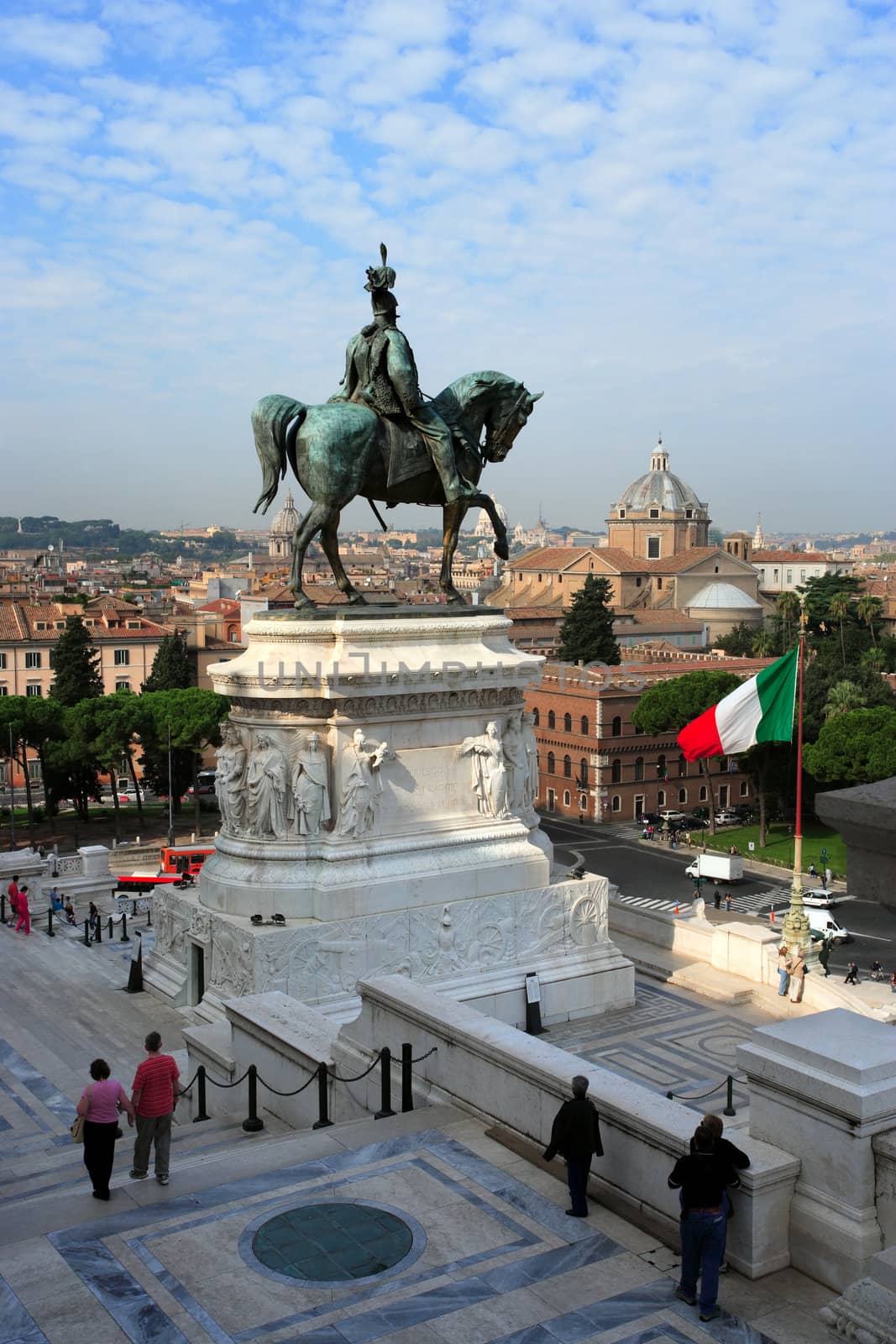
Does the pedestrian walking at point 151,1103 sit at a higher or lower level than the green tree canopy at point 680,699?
higher

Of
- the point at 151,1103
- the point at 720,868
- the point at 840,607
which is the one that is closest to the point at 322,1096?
the point at 151,1103

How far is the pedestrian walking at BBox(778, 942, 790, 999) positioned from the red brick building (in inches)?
1479

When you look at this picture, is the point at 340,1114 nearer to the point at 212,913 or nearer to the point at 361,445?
the point at 212,913

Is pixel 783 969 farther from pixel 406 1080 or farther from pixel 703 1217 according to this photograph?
pixel 703 1217

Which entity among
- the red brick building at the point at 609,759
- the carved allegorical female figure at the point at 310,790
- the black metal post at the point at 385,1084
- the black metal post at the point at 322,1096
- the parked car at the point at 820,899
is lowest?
Answer: the parked car at the point at 820,899

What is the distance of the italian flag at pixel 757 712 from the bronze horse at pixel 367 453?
17.9ft

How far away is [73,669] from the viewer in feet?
214

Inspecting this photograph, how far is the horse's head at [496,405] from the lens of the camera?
20.5 m

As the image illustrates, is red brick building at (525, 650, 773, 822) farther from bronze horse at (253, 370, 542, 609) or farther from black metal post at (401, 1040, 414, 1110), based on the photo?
black metal post at (401, 1040, 414, 1110)

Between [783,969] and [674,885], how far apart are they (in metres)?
26.9

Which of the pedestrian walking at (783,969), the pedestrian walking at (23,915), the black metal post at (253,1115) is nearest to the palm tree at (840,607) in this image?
the pedestrian walking at (783,969)

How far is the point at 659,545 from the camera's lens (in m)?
133

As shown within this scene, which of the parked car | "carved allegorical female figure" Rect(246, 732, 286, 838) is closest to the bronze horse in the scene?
"carved allegorical female figure" Rect(246, 732, 286, 838)

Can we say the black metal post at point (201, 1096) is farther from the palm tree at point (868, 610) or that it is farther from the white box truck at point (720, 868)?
the palm tree at point (868, 610)
